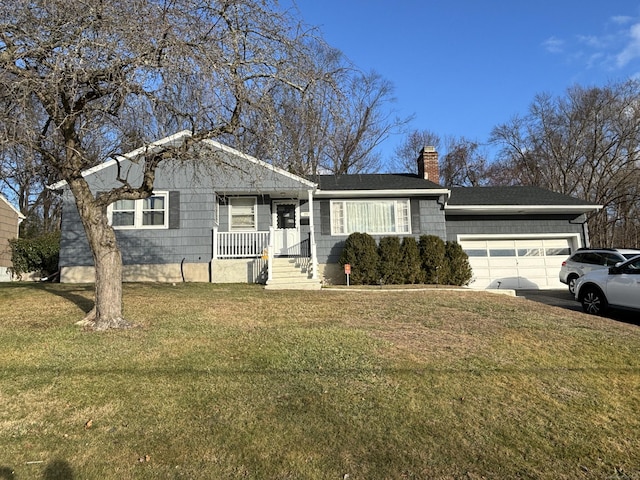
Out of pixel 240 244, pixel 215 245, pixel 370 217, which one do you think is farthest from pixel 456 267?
pixel 215 245

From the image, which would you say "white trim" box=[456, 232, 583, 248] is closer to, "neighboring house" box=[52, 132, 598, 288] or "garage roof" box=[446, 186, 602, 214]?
"neighboring house" box=[52, 132, 598, 288]

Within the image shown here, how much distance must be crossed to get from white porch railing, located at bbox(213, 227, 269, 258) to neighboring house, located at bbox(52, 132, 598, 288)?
0.11 ft

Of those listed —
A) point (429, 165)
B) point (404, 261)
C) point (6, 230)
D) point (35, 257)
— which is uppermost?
point (429, 165)

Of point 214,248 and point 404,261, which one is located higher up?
point 214,248

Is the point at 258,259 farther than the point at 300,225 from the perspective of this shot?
No

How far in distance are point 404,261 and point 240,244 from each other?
18.1 ft

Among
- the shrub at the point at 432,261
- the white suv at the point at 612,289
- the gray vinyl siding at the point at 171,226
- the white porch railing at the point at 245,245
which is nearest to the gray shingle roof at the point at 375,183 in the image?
the gray vinyl siding at the point at 171,226

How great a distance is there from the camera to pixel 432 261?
44.8 ft

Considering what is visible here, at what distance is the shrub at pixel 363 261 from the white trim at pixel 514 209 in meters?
3.63

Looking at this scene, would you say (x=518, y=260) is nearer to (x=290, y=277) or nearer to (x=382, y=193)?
(x=382, y=193)

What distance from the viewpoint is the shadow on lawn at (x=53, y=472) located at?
9.23ft

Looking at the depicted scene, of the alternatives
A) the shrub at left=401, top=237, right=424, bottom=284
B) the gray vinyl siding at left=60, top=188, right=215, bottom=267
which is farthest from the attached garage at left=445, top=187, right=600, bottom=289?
the gray vinyl siding at left=60, top=188, right=215, bottom=267

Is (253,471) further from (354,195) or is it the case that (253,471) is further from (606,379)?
(354,195)

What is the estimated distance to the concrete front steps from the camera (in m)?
11.8
